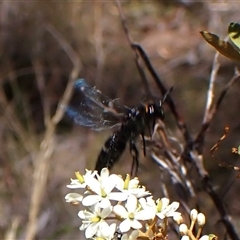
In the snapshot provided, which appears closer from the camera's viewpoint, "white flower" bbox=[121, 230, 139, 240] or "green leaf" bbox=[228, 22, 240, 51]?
"white flower" bbox=[121, 230, 139, 240]

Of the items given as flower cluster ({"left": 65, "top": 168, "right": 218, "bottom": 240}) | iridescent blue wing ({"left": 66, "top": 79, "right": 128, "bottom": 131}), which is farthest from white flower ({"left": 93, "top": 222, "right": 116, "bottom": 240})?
iridescent blue wing ({"left": 66, "top": 79, "right": 128, "bottom": 131})

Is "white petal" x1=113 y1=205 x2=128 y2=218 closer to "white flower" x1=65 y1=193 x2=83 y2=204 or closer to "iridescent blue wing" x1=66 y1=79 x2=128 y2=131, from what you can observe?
"white flower" x1=65 y1=193 x2=83 y2=204

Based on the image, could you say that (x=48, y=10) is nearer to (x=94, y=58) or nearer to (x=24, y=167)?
(x=94, y=58)

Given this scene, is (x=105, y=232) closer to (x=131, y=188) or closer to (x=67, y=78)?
(x=131, y=188)

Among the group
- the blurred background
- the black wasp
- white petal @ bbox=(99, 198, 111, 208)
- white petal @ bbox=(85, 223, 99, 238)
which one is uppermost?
the blurred background

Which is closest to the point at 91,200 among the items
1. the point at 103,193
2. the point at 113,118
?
the point at 103,193

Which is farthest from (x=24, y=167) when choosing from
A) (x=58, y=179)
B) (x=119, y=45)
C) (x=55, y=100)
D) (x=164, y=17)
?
(x=164, y=17)
